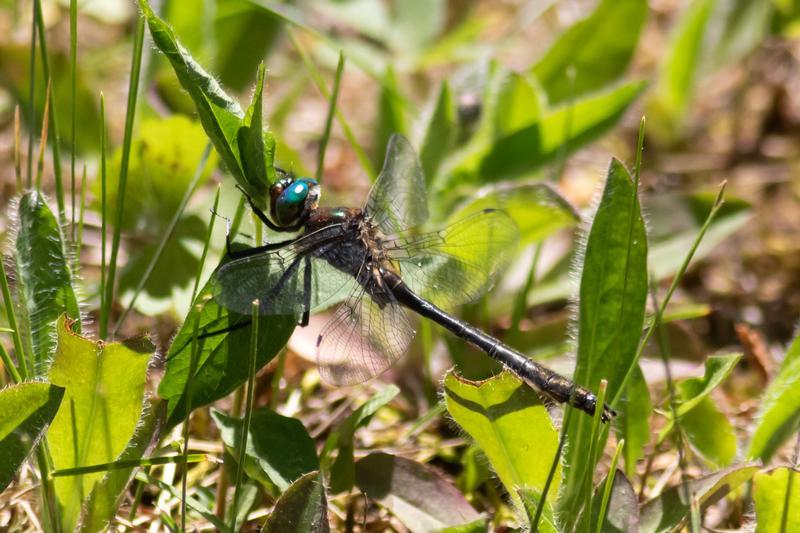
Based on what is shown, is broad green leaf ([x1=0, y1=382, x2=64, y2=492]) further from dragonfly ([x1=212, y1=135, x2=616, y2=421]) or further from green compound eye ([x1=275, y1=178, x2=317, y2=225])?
green compound eye ([x1=275, y1=178, x2=317, y2=225])

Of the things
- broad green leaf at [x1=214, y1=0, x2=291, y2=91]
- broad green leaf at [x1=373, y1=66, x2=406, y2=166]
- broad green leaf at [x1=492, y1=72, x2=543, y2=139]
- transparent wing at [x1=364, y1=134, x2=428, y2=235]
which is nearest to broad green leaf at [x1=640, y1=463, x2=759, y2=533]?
transparent wing at [x1=364, y1=134, x2=428, y2=235]

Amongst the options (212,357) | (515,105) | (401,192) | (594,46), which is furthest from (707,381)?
(594,46)

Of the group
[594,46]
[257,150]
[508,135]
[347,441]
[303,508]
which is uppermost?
[594,46]

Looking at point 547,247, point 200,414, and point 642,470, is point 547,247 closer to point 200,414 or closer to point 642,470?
point 642,470

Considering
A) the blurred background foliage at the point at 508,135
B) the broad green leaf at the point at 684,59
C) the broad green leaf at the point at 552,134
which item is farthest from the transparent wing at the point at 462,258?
the broad green leaf at the point at 684,59

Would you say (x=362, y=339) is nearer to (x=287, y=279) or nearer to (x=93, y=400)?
(x=287, y=279)

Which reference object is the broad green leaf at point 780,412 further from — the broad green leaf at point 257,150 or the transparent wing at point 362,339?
the broad green leaf at point 257,150

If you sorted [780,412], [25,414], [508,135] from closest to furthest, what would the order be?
[25,414]
[780,412]
[508,135]
